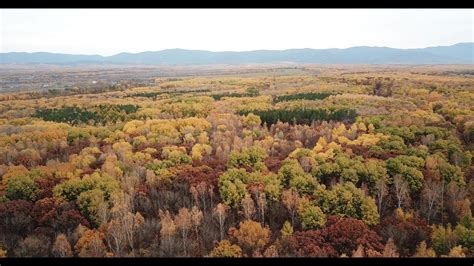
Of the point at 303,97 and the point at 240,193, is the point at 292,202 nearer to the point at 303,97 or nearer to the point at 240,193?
the point at 240,193

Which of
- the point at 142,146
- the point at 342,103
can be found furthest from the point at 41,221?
the point at 342,103

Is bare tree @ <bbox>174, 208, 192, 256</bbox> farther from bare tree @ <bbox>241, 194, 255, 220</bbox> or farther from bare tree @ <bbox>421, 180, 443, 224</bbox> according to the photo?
bare tree @ <bbox>421, 180, 443, 224</bbox>

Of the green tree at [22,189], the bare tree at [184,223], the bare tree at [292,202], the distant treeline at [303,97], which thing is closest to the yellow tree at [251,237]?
the bare tree at [184,223]

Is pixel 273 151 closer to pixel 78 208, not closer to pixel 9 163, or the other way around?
pixel 78 208

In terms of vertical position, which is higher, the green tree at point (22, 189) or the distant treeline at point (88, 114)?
the green tree at point (22, 189)

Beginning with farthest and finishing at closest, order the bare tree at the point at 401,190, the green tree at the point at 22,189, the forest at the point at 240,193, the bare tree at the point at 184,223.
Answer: the green tree at the point at 22,189, the bare tree at the point at 401,190, the bare tree at the point at 184,223, the forest at the point at 240,193

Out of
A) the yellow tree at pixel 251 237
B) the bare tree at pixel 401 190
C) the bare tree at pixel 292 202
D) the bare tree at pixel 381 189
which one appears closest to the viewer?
the yellow tree at pixel 251 237

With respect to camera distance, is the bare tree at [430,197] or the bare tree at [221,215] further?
the bare tree at [430,197]

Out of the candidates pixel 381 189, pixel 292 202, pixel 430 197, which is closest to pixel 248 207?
pixel 292 202

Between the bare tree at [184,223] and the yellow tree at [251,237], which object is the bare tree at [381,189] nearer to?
the yellow tree at [251,237]
